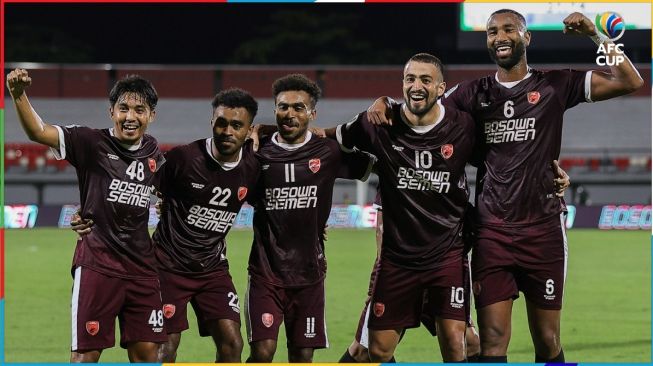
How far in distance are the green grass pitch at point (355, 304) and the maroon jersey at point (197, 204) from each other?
219 cm

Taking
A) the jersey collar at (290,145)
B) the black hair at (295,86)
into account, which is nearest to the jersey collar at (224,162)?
the jersey collar at (290,145)

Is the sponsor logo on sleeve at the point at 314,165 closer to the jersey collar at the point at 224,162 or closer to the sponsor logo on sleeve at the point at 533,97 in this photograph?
the jersey collar at the point at 224,162

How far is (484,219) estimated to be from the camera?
21.7 feet

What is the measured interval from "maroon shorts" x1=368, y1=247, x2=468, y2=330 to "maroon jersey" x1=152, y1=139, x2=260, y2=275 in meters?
1.00

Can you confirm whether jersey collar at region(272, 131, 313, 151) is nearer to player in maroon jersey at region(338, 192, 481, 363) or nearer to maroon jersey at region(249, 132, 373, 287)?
maroon jersey at region(249, 132, 373, 287)

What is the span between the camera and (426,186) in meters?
6.55

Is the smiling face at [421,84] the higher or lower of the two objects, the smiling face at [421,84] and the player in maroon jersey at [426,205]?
the higher

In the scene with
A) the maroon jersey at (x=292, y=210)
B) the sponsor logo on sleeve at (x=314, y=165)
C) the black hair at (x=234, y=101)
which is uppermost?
the black hair at (x=234, y=101)

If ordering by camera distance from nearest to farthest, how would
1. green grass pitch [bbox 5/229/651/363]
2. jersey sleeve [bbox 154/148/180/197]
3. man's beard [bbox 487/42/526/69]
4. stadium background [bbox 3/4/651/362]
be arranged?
man's beard [bbox 487/42/526/69], jersey sleeve [bbox 154/148/180/197], green grass pitch [bbox 5/229/651/363], stadium background [bbox 3/4/651/362]

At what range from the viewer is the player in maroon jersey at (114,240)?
6.32 meters

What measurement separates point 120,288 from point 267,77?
2681cm

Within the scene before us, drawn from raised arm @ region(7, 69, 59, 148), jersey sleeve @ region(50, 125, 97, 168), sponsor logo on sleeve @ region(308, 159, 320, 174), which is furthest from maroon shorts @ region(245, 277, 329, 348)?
raised arm @ region(7, 69, 59, 148)

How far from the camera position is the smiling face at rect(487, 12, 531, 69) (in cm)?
648

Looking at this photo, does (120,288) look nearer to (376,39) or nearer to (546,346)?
(546,346)
